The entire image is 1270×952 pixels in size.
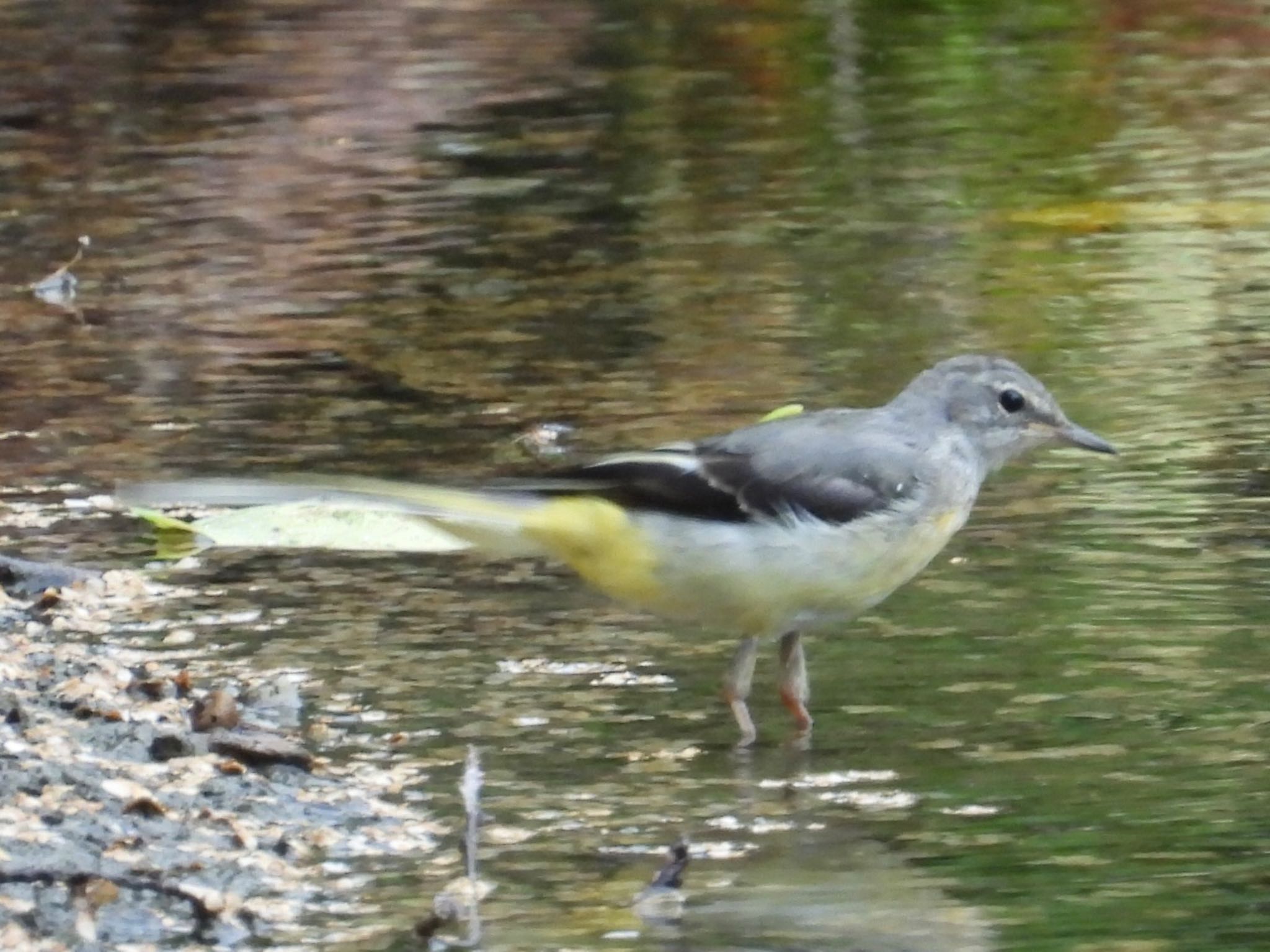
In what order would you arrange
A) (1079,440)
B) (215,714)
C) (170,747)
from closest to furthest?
(170,747), (215,714), (1079,440)

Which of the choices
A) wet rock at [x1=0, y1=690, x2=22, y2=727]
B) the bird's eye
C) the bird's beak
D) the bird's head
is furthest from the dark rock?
the bird's beak

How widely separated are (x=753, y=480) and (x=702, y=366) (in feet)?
9.84

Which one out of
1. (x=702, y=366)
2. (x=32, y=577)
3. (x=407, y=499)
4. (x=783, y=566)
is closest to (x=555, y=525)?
(x=407, y=499)

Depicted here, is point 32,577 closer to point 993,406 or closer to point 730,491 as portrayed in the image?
point 730,491

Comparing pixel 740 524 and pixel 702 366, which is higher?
pixel 740 524

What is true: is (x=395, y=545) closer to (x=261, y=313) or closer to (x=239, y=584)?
(x=239, y=584)

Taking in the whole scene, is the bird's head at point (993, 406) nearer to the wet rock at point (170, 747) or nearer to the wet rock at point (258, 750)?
the wet rock at point (258, 750)

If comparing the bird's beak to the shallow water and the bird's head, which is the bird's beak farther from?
the shallow water

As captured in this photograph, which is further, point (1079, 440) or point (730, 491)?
point (1079, 440)

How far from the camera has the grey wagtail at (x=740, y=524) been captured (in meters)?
6.10

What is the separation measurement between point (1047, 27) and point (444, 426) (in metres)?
8.84

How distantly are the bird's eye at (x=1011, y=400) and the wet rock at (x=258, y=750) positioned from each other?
6.98 feet

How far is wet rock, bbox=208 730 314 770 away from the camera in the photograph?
5.27 meters

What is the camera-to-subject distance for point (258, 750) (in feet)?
17.3
